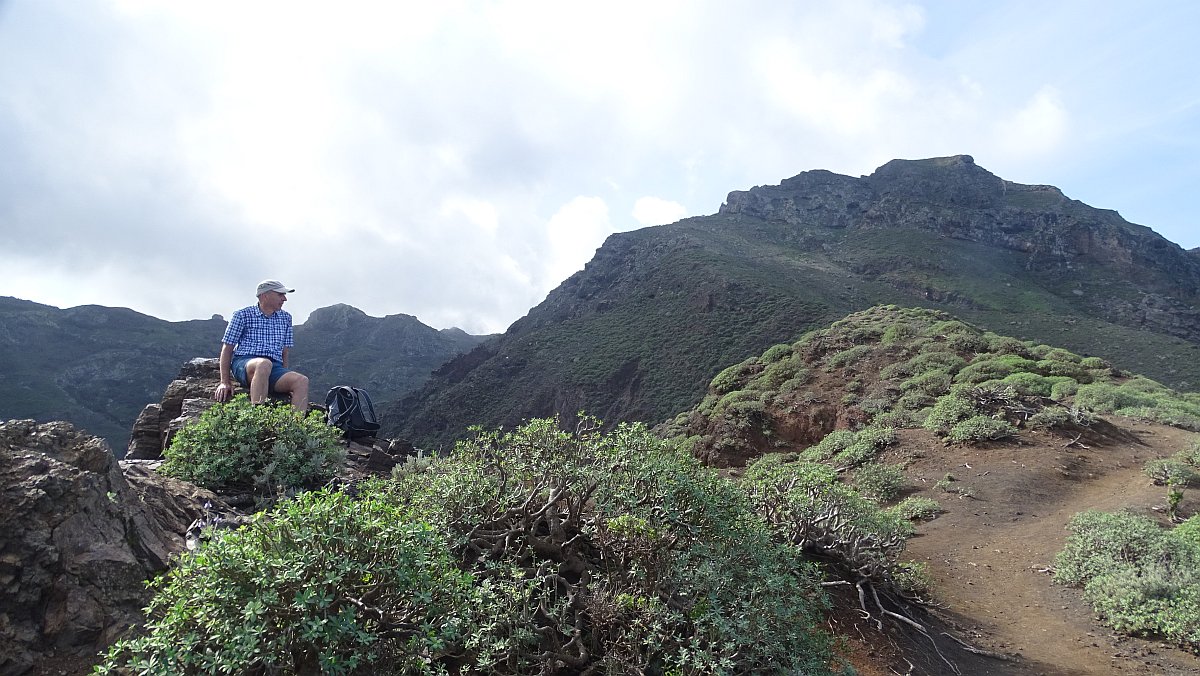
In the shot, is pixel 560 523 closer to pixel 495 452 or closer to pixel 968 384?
pixel 495 452

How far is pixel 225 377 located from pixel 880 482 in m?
9.56

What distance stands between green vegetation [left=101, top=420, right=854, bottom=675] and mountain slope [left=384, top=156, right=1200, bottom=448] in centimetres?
2520

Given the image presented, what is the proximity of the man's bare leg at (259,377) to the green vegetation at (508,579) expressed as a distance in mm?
1588

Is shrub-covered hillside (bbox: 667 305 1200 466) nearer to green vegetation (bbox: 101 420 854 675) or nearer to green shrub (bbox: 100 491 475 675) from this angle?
green vegetation (bbox: 101 420 854 675)

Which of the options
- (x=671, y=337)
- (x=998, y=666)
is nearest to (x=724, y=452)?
(x=998, y=666)

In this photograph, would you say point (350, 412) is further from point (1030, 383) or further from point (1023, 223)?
point (1023, 223)

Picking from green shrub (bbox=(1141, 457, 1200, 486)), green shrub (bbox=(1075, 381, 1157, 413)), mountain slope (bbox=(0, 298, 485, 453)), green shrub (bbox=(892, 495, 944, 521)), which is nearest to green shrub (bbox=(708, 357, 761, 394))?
green shrub (bbox=(1075, 381, 1157, 413))

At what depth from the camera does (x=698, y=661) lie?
9.13 ft

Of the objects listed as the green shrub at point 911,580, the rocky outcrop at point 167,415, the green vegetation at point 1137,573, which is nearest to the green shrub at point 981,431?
the green vegetation at point 1137,573

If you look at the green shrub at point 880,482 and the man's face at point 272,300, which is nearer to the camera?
the man's face at point 272,300

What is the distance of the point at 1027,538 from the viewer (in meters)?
8.13

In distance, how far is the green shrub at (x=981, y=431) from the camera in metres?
11.4

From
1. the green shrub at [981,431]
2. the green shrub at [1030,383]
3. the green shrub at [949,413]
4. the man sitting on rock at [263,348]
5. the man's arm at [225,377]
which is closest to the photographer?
the man's arm at [225,377]

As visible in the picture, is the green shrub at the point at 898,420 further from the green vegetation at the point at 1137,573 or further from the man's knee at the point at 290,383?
the man's knee at the point at 290,383
